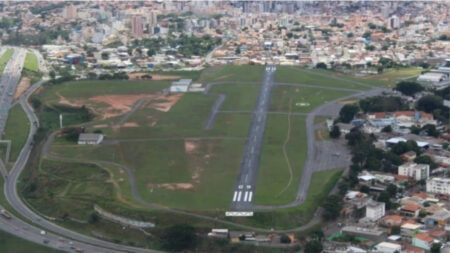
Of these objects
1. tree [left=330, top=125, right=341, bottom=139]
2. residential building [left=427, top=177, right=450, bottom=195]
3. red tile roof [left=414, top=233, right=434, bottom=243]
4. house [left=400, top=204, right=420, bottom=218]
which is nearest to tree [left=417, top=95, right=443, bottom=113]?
tree [left=330, top=125, right=341, bottom=139]

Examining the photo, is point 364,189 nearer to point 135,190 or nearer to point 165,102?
point 135,190

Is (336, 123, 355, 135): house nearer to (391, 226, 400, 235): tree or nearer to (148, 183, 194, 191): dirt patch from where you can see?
(148, 183, 194, 191): dirt patch

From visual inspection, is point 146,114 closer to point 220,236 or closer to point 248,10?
point 220,236

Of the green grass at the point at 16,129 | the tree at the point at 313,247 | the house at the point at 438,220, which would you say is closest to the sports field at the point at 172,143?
the green grass at the point at 16,129

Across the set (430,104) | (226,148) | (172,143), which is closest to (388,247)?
(226,148)

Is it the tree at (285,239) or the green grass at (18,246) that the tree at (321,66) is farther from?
the green grass at (18,246)
